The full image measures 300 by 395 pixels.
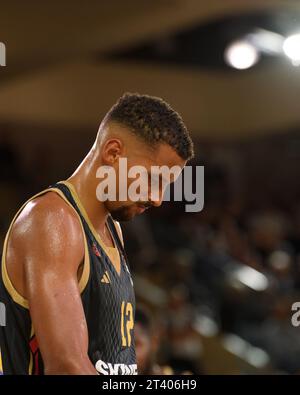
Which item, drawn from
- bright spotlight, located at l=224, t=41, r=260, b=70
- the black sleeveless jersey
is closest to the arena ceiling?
bright spotlight, located at l=224, t=41, r=260, b=70

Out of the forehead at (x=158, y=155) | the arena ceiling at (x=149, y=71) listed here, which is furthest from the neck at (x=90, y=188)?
the arena ceiling at (x=149, y=71)

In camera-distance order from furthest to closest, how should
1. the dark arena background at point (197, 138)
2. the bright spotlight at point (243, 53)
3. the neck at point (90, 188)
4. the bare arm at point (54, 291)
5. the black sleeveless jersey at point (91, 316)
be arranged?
the bright spotlight at point (243, 53), the dark arena background at point (197, 138), the neck at point (90, 188), the black sleeveless jersey at point (91, 316), the bare arm at point (54, 291)

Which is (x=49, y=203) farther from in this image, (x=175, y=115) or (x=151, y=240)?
(x=151, y=240)

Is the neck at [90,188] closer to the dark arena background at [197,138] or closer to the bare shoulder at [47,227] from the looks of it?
the bare shoulder at [47,227]

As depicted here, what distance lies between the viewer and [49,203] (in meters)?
2.27

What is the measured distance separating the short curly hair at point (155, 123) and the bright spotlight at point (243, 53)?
7.19 meters

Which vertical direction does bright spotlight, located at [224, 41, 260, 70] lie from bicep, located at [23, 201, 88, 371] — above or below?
above

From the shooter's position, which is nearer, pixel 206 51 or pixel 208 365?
pixel 208 365

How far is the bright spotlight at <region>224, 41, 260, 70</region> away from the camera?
959 centimetres

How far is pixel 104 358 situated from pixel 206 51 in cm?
850

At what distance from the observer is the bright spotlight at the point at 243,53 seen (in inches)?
377

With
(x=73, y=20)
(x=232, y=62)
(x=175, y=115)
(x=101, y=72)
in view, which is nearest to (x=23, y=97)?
(x=101, y=72)

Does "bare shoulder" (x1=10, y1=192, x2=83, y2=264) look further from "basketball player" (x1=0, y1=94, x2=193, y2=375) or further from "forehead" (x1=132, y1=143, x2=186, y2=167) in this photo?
"forehead" (x1=132, y1=143, x2=186, y2=167)

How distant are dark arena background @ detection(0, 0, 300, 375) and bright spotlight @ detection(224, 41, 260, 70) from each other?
0.03 meters
